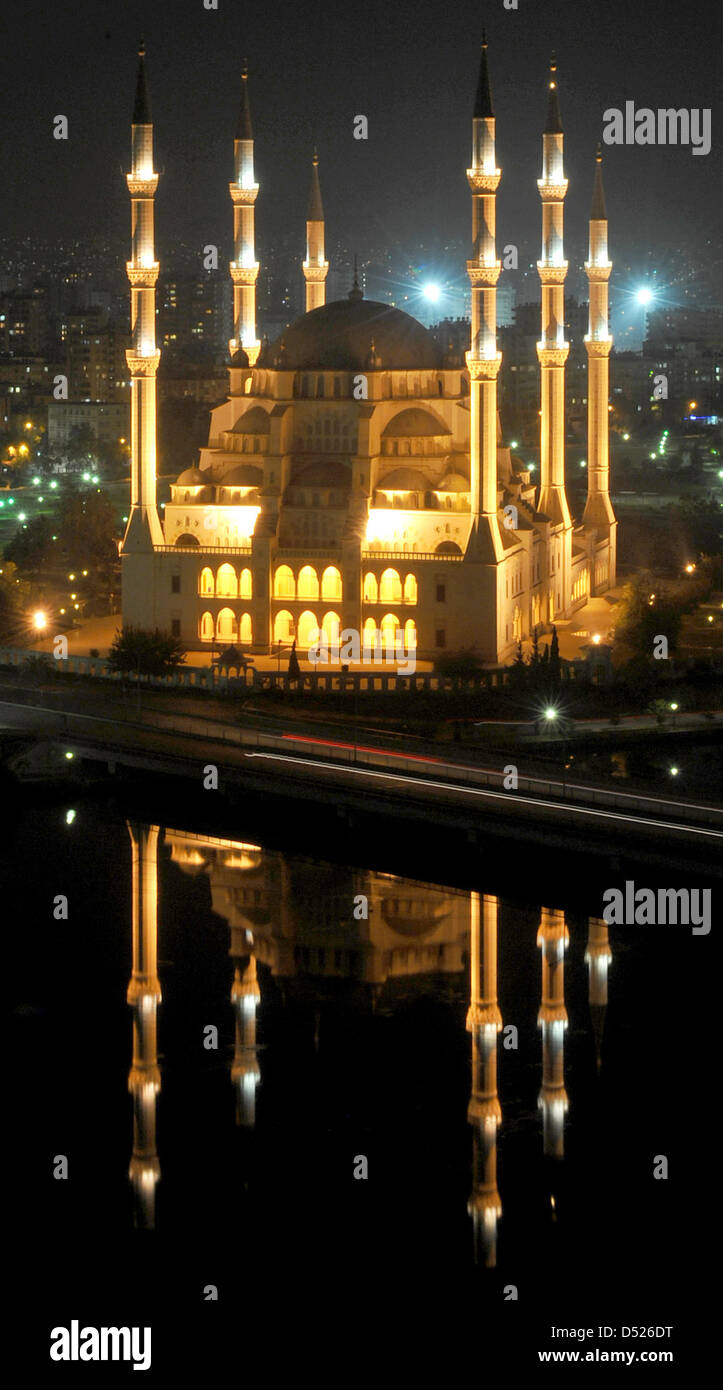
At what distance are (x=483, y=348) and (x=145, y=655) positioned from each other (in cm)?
720

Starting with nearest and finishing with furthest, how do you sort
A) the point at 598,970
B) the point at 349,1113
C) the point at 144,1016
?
the point at 349,1113, the point at 144,1016, the point at 598,970

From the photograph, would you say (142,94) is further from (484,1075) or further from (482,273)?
(484,1075)

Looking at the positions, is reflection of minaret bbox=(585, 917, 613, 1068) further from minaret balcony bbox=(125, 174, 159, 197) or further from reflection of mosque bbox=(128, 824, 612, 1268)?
minaret balcony bbox=(125, 174, 159, 197)

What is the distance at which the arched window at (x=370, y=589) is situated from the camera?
35.2m

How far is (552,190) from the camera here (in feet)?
131

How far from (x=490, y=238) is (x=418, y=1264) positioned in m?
21.3

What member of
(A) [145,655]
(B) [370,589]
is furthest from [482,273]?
(A) [145,655]

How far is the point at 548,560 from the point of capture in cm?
3825

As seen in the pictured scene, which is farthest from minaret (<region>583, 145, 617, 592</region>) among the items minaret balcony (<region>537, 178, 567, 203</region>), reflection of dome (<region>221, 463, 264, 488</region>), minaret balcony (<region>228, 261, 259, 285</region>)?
reflection of dome (<region>221, 463, 264, 488</region>)

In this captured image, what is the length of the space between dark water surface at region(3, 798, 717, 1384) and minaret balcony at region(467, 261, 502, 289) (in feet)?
39.3

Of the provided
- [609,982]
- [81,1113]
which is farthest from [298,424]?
[81,1113]

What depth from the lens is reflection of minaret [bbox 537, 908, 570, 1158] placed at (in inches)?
750
